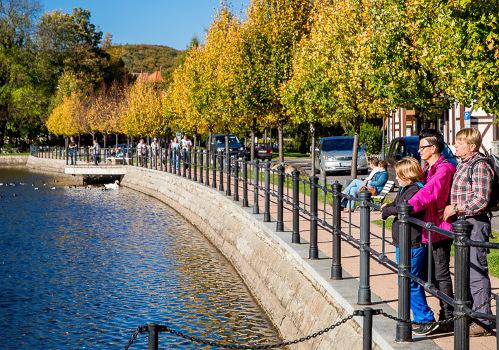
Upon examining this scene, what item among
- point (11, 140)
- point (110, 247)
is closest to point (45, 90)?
point (11, 140)

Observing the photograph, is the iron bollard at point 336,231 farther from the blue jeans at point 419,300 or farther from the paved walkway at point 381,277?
the blue jeans at point 419,300

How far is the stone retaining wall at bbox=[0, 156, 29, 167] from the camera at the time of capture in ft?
254

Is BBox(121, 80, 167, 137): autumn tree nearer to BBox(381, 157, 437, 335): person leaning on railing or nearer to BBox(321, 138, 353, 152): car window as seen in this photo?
BBox(321, 138, 353, 152): car window

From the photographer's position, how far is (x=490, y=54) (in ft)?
41.6

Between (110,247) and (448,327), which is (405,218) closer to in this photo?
(448,327)

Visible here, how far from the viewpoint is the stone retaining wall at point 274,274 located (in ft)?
28.1

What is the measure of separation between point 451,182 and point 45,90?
9246cm

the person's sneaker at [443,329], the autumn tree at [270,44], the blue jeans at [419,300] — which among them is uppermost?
the autumn tree at [270,44]

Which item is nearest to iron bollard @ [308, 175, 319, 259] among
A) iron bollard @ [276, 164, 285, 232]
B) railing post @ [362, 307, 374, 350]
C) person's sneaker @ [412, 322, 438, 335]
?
iron bollard @ [276, 164, 285, 232]

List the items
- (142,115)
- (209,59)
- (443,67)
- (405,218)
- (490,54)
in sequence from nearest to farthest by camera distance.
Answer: (405,218) < (490,54) < (443,67) < (209,59) < (142,115)

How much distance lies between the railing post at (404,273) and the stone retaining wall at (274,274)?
0.62 metres

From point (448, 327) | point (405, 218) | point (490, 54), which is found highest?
point (490, 54)

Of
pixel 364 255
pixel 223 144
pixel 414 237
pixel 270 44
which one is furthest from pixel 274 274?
pixel 223 144

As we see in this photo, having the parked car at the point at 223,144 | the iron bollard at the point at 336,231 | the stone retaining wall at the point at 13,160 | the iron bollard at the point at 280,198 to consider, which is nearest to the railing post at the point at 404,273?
the iron bollard at the point at 336,231
